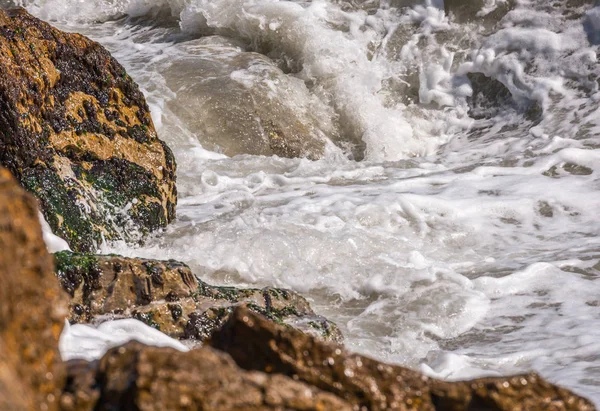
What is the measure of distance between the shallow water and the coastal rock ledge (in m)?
2.30

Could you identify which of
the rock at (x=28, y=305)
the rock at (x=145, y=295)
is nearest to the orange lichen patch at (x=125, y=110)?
the rock at (x=145, y=295)

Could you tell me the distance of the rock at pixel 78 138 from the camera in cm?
455

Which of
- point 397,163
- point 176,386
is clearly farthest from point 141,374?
point 397,163

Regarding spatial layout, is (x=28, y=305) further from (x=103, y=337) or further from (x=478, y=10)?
(x=478, y=10)

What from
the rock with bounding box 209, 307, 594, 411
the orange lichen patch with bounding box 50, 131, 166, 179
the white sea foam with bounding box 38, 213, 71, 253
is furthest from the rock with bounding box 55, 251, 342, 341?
the rock with bounding box 209, 307, 594, 411

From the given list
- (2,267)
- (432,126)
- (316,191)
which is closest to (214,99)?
(316,191)

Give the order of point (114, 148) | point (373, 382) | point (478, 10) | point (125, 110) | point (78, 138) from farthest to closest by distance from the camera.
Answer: point (478, 10), point (125, 110), point (114, 148), point (78, 138), point (373, 382)

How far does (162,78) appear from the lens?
910 cm

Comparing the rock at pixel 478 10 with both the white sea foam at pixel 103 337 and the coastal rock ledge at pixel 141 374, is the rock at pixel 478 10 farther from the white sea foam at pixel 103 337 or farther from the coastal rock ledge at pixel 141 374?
the coastal rock ledge at pixel 141 374

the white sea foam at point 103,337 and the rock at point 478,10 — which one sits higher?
the white sea foam at point 103,337

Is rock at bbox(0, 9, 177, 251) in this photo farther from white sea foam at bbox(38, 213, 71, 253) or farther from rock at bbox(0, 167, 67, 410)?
rock at bbox(0, 167, 67, 410)

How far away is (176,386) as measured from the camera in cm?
136

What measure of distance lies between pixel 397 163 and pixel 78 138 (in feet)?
13.5

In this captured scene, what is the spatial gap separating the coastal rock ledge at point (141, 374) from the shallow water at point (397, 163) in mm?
2299
